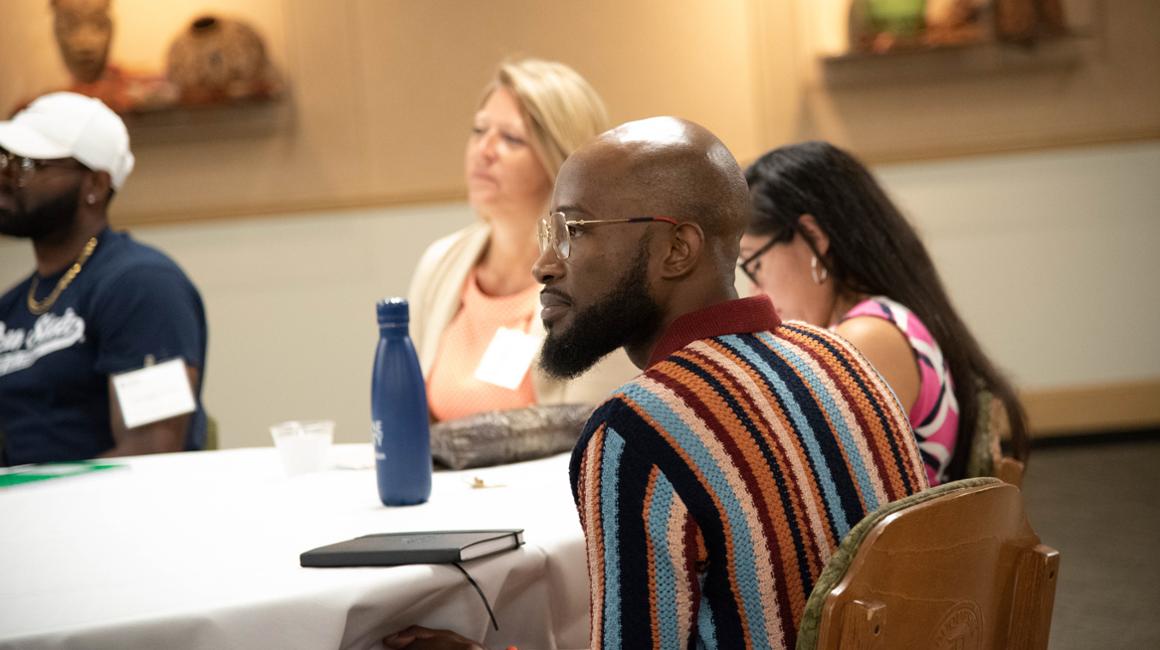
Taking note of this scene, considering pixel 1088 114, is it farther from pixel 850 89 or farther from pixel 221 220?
pixel 221 220

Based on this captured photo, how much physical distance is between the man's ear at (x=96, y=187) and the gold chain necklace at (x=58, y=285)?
0.37ft

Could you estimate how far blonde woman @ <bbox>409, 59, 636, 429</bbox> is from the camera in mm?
2816

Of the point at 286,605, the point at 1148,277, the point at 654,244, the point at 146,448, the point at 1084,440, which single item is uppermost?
the point at 654,244

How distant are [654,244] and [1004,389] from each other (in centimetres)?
115

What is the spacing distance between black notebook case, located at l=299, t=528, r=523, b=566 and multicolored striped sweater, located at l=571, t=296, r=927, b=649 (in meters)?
0.24

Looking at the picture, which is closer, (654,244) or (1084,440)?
(654,244)

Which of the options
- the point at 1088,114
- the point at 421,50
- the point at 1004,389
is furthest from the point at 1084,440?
the point at 1004,389

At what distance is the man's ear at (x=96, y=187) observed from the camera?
305 centimetres

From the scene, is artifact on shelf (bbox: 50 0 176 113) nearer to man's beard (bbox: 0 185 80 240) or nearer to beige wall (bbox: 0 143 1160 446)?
beige wall (bbox: 0 143 1160 446)

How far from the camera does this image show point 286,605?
4.17 ft

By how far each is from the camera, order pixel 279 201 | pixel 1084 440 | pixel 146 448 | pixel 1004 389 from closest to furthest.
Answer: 1. pixel 1004 389
2. pixel 146 448
3. pixel 279 201
4. pixel 1084 440

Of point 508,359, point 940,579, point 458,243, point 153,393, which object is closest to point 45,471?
point 153,393

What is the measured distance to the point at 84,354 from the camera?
9.26 feet

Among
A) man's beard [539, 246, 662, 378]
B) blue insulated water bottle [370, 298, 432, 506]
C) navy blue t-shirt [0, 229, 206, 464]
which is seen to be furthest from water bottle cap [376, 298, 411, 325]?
navy blue t-shirt [0, 229, 206, 464]
